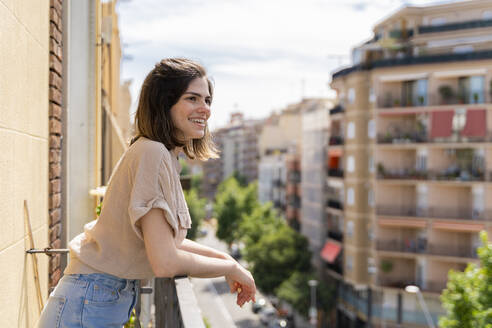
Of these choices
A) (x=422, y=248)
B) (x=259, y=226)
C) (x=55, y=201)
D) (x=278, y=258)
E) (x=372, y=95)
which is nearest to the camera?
(x=55, y=201)

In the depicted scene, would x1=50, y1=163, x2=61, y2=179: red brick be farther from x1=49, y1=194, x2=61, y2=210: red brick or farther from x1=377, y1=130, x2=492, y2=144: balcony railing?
x1=377, y1=130, x2=492, y2=144: balcony railing

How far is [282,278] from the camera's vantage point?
38188mm

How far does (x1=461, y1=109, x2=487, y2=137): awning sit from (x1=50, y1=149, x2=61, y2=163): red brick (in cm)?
2776

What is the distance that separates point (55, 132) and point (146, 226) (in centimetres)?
193

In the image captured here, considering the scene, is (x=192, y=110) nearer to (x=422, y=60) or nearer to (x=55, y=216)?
(x=55, y=216)

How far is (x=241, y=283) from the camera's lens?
2.38 metres

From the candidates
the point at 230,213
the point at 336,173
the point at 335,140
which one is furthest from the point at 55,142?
the point at 230,213

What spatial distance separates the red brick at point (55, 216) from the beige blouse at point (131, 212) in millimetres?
1471

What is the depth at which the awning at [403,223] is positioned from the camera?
3050 cm

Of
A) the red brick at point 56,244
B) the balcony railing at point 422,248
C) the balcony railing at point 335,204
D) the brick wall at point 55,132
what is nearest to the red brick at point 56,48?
the brick wall at point 55,132

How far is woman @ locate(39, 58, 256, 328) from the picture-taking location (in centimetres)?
212

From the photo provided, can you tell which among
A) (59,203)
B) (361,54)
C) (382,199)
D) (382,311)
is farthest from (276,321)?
(59,203)
